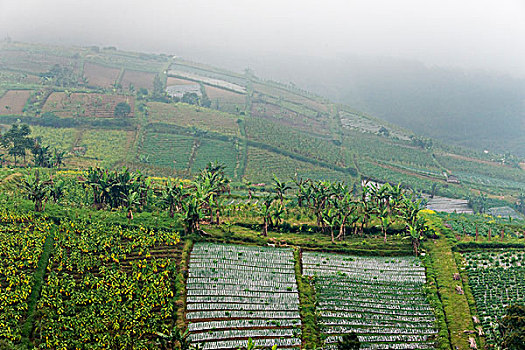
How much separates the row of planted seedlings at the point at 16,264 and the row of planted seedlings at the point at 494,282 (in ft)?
141

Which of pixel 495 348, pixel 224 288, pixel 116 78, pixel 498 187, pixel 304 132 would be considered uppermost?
pixel 116 78

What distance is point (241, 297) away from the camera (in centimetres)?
4959

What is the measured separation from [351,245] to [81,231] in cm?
3238

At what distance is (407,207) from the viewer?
219 ft

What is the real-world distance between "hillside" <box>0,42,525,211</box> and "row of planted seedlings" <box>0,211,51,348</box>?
152ft

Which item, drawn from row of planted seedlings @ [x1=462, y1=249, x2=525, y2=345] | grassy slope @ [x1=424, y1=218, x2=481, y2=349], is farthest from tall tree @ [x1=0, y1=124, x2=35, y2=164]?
row of planted seedlings @ [x1=462, y1=249, x2=525, y2=345]

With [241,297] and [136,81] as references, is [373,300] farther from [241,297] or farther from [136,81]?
[136,81]

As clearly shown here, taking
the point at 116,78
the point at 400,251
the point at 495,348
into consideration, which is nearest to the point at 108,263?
the point at 400,251

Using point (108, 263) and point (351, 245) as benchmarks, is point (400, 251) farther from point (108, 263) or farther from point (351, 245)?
A: point (108, 263)

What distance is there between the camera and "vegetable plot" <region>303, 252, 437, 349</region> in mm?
46750

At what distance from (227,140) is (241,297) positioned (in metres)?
91.4

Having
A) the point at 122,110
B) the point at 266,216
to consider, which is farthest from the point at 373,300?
the point at 122,110

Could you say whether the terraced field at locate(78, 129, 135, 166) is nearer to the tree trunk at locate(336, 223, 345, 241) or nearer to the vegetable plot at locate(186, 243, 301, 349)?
the vegetable plot at locate(186, 243, 301, 349)

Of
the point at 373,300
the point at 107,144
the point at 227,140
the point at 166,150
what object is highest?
the point at 227,140
